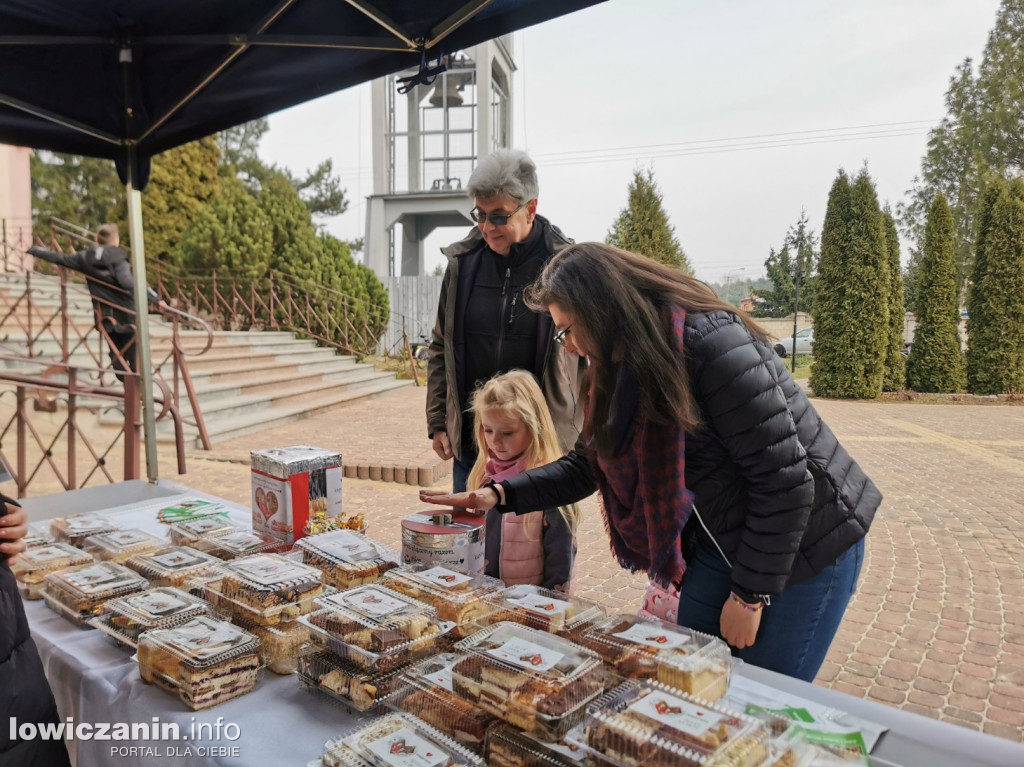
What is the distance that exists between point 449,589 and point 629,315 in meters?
0.66

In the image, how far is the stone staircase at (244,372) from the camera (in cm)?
782

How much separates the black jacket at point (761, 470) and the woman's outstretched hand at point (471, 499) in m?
0.48

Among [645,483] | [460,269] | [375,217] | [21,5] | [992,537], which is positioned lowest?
[992,537]

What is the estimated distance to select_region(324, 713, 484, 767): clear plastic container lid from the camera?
86 centimetres

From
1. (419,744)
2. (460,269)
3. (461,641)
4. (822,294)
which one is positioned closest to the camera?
(419,744)

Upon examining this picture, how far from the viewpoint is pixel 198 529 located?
6.18 feet

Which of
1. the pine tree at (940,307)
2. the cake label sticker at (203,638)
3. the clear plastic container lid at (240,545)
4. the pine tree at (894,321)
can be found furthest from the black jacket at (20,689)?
the pine tree at (940,307)

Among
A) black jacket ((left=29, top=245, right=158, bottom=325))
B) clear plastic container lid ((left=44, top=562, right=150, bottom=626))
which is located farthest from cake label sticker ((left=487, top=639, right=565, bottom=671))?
black jacket ((left=29, top=245, right=158, bottom=325))

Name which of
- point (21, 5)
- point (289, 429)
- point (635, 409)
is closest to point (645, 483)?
point (635, 409)

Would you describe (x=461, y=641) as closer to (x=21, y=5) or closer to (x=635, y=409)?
(x=635, y=409)

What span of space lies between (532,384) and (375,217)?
17634mm

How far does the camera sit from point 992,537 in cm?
509

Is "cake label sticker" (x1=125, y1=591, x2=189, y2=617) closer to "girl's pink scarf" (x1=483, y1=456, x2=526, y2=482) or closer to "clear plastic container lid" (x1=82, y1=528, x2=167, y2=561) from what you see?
"clear plastic container lid" (x1=82, y1=528, x2=167, y2=561)

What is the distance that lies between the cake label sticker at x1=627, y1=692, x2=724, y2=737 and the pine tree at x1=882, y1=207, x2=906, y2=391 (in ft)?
53.3
